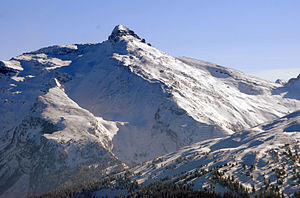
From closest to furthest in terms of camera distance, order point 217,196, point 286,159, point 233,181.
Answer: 1. point 217,196
2. point 233,181
3. point 286,159

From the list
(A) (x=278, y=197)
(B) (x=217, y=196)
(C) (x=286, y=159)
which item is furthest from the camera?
(C) (x=286, y=159)

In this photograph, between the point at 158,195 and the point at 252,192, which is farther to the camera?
the point at 158,195

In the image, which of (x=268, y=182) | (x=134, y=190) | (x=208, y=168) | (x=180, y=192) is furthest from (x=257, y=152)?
(x=134, y=190)

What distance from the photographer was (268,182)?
156750 millimetres

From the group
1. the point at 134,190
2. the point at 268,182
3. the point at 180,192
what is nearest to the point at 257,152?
the point at 268,182

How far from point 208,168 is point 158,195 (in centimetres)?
3334

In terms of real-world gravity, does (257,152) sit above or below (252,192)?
above

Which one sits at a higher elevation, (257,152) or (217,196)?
(257,152)

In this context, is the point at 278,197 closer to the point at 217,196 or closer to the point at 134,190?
the point at 217,196

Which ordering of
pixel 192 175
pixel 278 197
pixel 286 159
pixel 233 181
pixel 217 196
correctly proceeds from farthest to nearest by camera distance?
pixel 192 175 < pixel 286 159 < pixel 233 181 < pixel 217 196 < pixel 278 197

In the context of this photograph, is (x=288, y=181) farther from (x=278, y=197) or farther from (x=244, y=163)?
(x=244, y=163)

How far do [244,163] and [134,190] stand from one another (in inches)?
2101

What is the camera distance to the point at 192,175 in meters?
189

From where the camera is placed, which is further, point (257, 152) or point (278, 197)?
point (257, 152)
